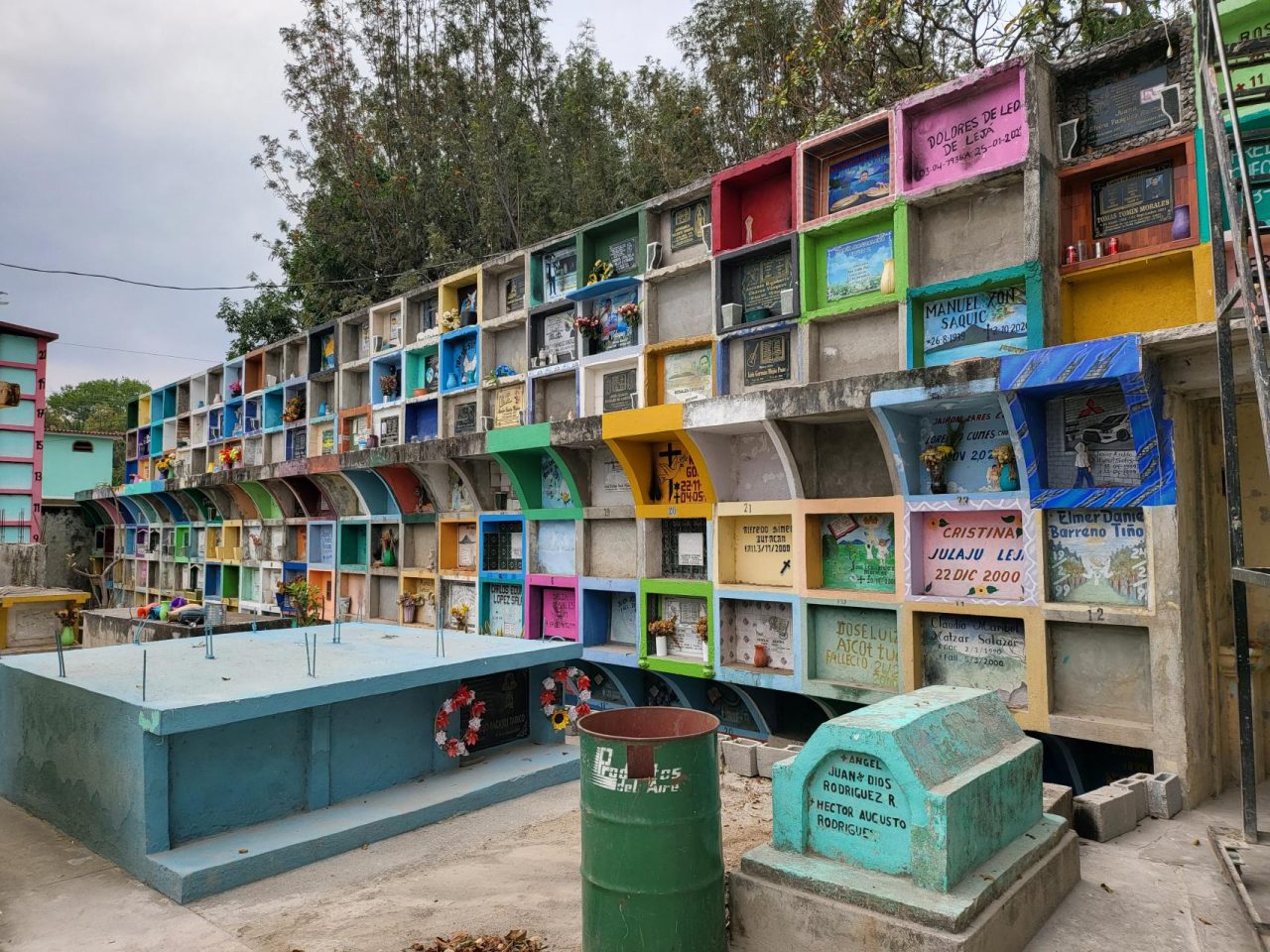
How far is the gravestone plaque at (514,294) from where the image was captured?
12.7 m

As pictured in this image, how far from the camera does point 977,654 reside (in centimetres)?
753

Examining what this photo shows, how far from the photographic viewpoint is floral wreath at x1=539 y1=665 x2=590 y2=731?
7578 mm

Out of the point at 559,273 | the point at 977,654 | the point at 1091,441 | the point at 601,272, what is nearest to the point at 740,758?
the point at 977,654

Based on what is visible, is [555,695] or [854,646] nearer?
[555,695]

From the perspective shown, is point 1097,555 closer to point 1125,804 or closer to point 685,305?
point 1125,804

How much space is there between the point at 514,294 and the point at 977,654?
855 centimetres

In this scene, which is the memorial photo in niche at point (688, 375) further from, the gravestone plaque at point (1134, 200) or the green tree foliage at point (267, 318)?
the green tree foliage at point (267, 318)

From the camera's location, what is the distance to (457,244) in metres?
22.1

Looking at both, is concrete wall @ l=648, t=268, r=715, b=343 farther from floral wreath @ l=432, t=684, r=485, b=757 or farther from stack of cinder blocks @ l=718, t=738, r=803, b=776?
floral wreath @ l=432, t=684, r=485, b=757

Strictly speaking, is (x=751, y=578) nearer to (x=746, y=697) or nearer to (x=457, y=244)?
(x=746, y=697)

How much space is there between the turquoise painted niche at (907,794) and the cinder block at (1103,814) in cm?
117

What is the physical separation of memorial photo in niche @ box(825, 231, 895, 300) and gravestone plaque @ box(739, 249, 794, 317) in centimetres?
47

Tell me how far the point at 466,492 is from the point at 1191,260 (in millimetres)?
9800

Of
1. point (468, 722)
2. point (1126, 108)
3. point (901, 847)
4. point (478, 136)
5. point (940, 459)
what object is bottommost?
point (468, 722)
